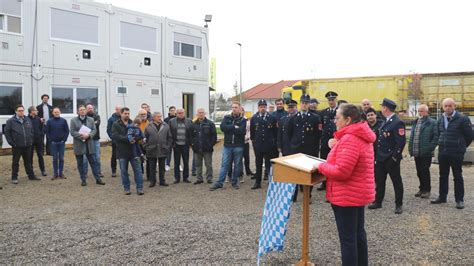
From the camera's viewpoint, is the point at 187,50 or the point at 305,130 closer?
the point at 305,130

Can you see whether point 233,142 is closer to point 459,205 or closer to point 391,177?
point 391,177

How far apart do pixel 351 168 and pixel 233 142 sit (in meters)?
5.55

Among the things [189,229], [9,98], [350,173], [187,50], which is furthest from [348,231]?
[187,50]

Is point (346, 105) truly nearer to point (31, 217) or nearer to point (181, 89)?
point (31, 217)

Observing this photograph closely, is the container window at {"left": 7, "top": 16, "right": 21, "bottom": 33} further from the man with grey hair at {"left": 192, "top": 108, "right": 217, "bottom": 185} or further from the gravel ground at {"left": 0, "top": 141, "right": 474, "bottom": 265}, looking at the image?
the man with grey hair at {"left": 192, "top": 108, "right": 217, "bottom": 185}

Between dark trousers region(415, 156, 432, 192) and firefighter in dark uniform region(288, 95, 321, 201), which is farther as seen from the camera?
dark trousers region(415, 156, 432, 192)

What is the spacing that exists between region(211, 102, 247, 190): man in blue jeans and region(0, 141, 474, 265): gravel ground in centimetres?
47

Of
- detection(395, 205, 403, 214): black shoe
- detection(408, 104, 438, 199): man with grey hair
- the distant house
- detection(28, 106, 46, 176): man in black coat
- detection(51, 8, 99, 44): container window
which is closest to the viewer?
detection(395, 205, 403, 214): black shoe

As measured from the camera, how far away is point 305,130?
768cm

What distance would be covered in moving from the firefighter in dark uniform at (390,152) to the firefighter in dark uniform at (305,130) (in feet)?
3.94

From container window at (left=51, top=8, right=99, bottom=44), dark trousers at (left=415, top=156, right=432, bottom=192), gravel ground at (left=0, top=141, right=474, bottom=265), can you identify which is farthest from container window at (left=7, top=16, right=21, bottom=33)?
dark trousers at (left=415, top=156, right=432, bottom=192)

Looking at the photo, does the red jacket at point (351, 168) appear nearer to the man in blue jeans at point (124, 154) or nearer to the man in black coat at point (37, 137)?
the man in blue jeans at point (124, 154)

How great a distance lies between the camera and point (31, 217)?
6746 mm

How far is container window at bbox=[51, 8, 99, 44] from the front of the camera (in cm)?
1438
